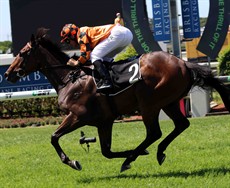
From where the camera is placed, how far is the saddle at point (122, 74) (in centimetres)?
738

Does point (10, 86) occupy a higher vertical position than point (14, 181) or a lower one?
lower

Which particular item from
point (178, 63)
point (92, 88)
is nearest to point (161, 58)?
point (178, 63)

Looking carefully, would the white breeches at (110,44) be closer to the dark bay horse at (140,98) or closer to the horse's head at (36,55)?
the dark bay horse at (140,98)

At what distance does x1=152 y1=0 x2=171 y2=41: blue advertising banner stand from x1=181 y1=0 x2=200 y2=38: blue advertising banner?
51 centimetres

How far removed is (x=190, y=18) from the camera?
17.9 m

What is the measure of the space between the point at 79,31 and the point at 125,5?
10.3 meters

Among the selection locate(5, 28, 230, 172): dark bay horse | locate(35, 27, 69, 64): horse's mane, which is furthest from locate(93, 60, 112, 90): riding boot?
locate(35, 27, 69, 64): horse's mane

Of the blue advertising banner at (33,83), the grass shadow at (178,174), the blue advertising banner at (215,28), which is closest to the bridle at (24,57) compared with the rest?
the grass shadow at (178,174)

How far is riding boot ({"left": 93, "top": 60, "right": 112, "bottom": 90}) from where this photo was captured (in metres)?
7.42

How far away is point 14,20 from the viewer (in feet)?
95.1

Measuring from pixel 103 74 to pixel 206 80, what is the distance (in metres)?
1.35

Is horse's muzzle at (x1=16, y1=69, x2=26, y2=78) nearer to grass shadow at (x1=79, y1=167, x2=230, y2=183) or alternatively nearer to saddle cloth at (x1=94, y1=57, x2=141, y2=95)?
saddle cloth at (x1=94, y1=57, x2=141, y2=95)

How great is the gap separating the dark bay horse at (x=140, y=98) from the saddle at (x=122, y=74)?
58mm

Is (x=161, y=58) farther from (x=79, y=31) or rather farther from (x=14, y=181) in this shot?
(x=14, y=181)
